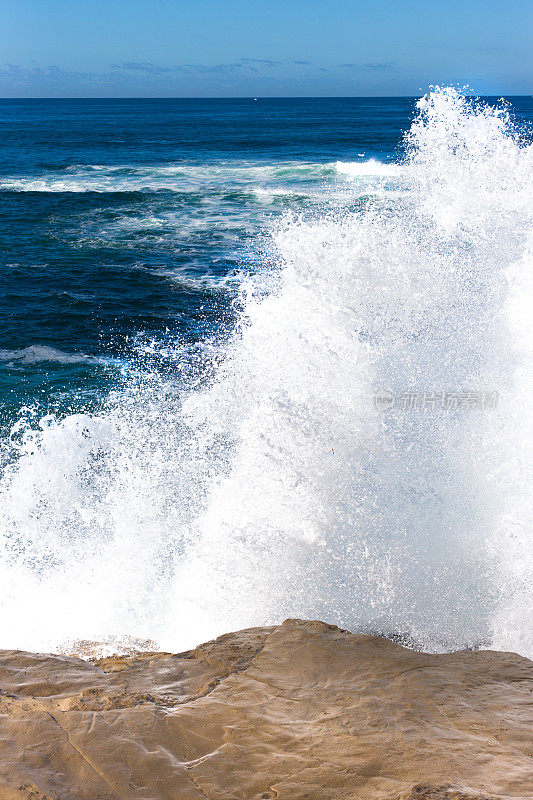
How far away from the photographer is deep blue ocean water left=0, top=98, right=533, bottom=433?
1137cm

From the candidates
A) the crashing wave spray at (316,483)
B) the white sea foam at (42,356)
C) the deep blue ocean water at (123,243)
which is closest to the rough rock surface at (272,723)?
the crashing wave spray at (316,483)

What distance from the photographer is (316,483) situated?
5.88 metres

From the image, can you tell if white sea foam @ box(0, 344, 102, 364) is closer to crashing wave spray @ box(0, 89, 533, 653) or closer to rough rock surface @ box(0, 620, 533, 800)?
crashing wave spray @ box(0, 89, 533, 653)

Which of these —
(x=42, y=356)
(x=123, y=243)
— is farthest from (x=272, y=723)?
(x=123, y=243)

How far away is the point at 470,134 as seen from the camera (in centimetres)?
1396

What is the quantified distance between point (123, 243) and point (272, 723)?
1746 cm

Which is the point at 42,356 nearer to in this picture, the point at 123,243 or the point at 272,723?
the point at 123,243

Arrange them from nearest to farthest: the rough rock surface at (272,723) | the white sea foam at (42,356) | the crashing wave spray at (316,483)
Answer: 1. the rough rock surface at (272,723)
2. the crashing wave spray at (316,483)
3. the white sea foam at (42,356)

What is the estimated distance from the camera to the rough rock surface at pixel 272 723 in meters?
2.81

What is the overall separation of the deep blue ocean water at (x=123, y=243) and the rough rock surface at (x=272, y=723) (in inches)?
244

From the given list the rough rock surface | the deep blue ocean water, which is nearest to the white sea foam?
the deep blue ocean water

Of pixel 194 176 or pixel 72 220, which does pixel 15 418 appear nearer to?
pixel 72 220

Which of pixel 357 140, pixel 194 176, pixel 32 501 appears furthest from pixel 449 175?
pixel 357 140

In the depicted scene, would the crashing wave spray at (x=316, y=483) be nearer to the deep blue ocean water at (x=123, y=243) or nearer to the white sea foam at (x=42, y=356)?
the white sea foam at (x=42, y=356)
